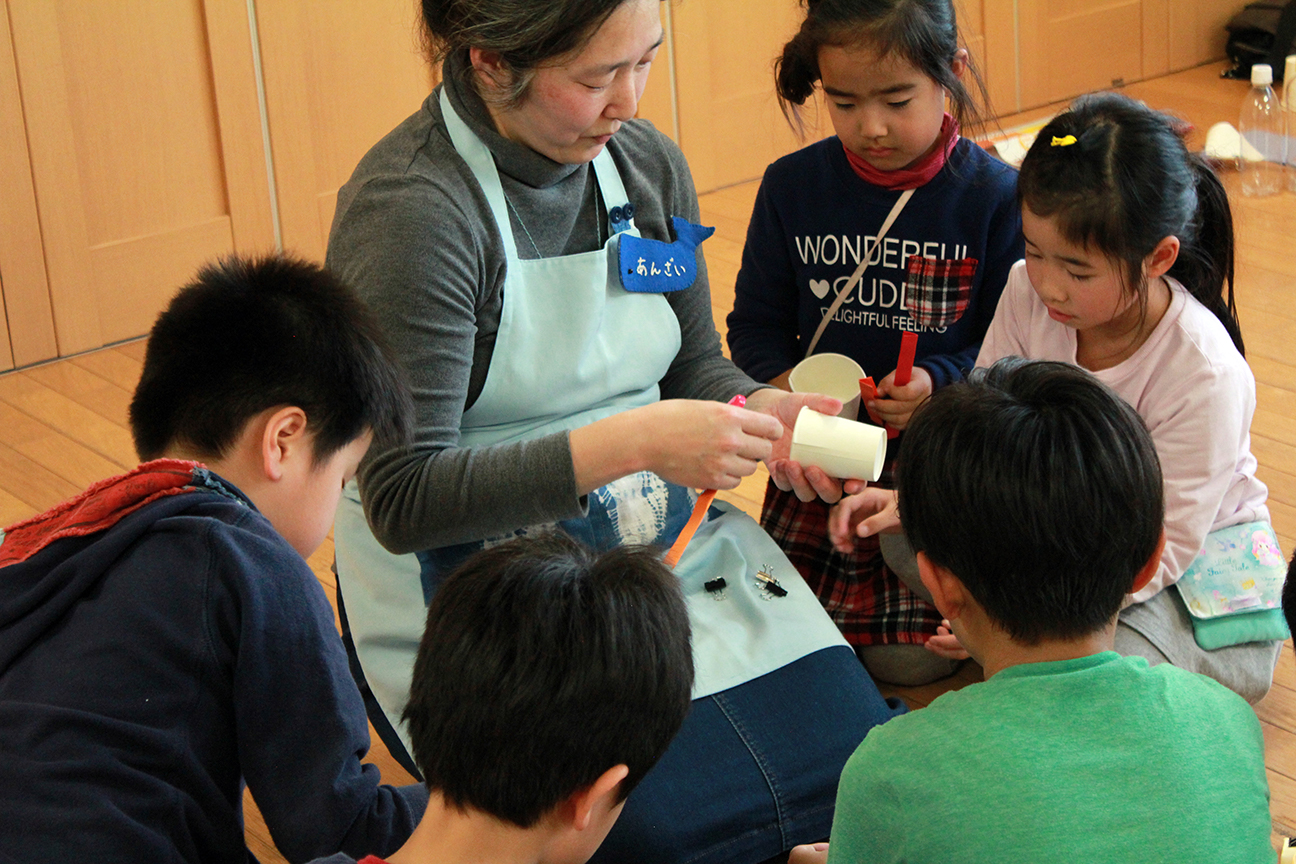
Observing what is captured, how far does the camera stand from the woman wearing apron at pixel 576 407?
4.70ft

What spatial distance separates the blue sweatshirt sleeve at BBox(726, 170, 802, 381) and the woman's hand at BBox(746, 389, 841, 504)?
35 cm

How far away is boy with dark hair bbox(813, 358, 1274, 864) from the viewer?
0.98 metres

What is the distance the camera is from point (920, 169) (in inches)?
75.9

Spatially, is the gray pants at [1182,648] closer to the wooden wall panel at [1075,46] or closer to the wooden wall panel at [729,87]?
the wooden wall panel at [729,87]

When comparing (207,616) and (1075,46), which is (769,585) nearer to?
(207,616)

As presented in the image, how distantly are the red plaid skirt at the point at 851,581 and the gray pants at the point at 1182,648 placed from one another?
318mm

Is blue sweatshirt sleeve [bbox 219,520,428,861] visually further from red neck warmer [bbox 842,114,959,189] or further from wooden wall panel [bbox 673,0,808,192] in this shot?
wooden wall panel [bbox 673,0,808,192]

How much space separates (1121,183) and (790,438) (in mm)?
531

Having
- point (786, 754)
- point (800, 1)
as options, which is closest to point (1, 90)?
point (800, 1)

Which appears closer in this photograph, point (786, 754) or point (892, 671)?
point (786, 754)

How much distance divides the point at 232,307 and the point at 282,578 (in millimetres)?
272

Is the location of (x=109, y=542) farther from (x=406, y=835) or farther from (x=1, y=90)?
Answer: (x=1, y=90)

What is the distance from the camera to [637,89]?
1530 mm

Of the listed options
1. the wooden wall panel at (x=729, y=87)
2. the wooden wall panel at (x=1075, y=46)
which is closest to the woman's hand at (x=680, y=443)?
the wooden wall panel at (x=729, y=87)
